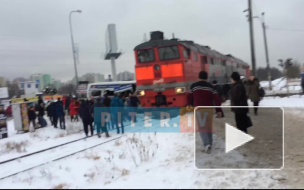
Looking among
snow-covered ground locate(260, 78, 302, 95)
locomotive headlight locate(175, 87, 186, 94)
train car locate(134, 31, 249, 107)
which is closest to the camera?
locomotive headlight locate(175, 87, 186, 94)

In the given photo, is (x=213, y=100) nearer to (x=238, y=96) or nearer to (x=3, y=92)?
(x=238, y=96)

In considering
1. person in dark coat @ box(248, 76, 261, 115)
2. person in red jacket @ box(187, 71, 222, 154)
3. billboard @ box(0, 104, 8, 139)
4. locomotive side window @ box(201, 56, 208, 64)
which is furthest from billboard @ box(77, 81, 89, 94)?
person in red jacket @ box(187, 71, 222, 154)

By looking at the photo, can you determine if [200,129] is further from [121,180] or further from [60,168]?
[60,168]

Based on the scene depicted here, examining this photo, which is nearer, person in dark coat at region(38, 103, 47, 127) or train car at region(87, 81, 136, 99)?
person in dark coat at region(38, 103, 47, 127)

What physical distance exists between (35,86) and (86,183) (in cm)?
3159

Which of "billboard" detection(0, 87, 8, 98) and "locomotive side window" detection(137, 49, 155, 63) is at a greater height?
"locomotive side window" detection(137, 49, 155, 63)

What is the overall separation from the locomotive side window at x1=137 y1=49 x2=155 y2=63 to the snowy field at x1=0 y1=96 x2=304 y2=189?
18.0 ft

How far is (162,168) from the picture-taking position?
237 inches

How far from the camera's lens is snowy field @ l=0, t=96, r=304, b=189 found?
490cm

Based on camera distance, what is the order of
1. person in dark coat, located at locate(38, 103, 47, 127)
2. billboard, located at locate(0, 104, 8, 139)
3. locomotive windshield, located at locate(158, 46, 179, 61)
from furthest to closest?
1. person in dark coat, located at locate(38, 103, 47, 127)
2. billboard, located at locate(0, 104, 8, 139)
3. locomotive windshield, located at locate(158, 46, 179, 61)

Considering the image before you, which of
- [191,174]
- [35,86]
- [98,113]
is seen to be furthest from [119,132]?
[35,86]

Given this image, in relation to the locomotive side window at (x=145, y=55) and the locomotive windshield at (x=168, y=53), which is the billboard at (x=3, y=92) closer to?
the locomotive side window at (x=145, y=55)

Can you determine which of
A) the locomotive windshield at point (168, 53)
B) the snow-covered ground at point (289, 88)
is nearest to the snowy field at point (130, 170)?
the locomotive windshield at point (168, 53)

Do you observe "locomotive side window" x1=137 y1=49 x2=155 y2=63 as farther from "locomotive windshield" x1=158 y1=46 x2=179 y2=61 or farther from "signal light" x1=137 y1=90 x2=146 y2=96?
"signal light" x1=137 y1=90 x2=146 y2=96
